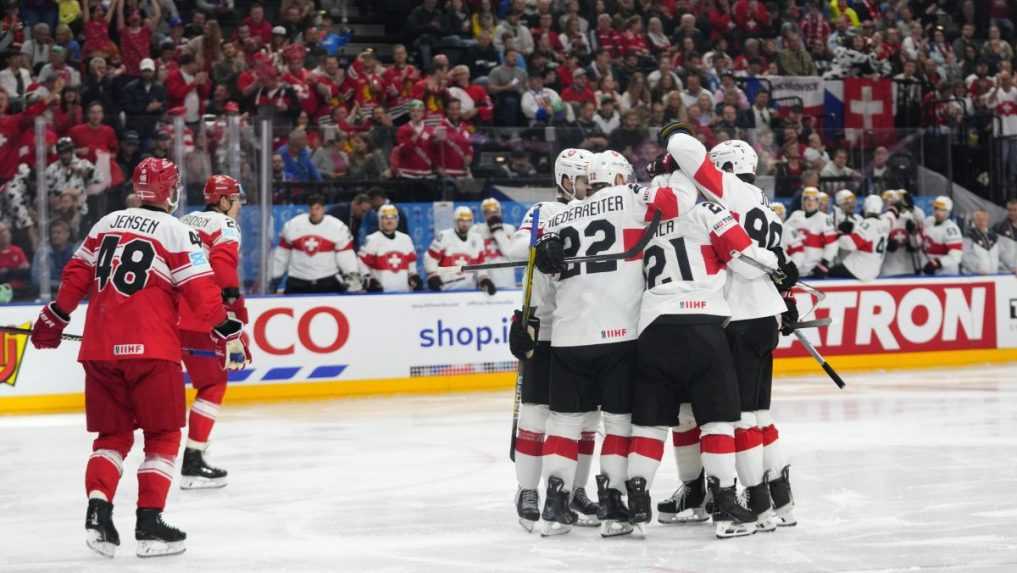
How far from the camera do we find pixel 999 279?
16.0m

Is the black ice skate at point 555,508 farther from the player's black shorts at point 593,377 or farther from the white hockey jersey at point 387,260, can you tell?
Result: the white hockey jersey at point 387,260

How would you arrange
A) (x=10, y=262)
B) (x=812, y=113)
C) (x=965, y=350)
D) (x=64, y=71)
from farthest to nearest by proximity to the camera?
(x=812, y=113), (x=965, y=350), (x=64, y=71), (x=10, y=262)

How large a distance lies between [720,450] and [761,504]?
34 cm

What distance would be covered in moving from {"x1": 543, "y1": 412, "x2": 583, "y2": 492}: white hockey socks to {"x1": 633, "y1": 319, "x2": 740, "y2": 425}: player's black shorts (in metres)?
0.31

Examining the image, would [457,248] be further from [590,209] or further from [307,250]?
[590,209]

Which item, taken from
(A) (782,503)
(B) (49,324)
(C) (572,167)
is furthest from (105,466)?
(A) (782,503)

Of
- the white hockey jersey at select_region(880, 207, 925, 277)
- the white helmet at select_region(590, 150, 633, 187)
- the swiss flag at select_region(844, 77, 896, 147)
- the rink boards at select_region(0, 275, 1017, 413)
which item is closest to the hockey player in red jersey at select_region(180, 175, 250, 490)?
the white helmet at select_region(590, 150, 633, 187)

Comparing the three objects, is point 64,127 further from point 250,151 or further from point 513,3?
point 513,3

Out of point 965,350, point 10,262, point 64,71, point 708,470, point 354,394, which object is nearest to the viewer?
point 708,470

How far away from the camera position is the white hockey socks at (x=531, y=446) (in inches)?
272

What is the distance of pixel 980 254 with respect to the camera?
16.3 m

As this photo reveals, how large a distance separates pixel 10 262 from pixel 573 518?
7047mm

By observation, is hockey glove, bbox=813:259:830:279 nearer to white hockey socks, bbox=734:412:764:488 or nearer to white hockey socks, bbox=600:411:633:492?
white hockey socks, bbox=734:412:764:488

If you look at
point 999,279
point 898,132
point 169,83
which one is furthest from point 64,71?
point 999,279
